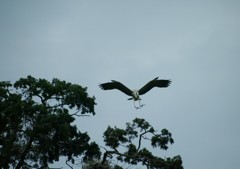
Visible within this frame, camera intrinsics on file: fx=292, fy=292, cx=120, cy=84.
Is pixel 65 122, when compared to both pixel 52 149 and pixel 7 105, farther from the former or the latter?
pixel 7 105

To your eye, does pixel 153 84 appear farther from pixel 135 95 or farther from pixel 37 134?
pixel 37 134

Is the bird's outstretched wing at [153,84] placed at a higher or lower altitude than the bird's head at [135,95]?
higher

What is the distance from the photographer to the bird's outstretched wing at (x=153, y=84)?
38.0 feet

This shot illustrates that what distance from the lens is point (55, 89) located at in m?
15.6

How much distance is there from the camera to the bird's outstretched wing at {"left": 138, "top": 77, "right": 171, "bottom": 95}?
38.0 ft

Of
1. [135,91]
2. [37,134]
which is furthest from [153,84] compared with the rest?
[37,134]

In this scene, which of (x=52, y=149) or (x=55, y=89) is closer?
(x=52, y=149)

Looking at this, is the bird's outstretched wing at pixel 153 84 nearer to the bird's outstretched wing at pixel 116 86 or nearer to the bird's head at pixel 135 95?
the bird's head at pixel 135 95

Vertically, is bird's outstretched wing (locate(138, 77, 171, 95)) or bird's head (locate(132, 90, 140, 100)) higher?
bird's outstretched wing (locate(138, 77, 171, 95))

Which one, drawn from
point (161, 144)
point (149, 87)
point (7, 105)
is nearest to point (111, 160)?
point (161, 144)

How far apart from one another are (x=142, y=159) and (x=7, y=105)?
272 inches

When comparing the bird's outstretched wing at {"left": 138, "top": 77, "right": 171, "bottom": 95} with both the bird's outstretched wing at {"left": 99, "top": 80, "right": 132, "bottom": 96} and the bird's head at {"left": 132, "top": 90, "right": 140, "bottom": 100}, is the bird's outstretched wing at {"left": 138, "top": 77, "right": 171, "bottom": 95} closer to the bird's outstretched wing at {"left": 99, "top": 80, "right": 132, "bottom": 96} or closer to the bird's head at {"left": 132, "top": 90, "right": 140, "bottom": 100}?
the bird's head at {"left": 132, "top": 90, "right": 140, "bottom": 100}

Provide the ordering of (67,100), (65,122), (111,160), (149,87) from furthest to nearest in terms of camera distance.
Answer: (67,100) < (65,122) < (111,160) < (149,87)

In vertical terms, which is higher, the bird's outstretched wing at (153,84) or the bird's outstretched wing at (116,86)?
the bird's outstretched wing at (153,84)
